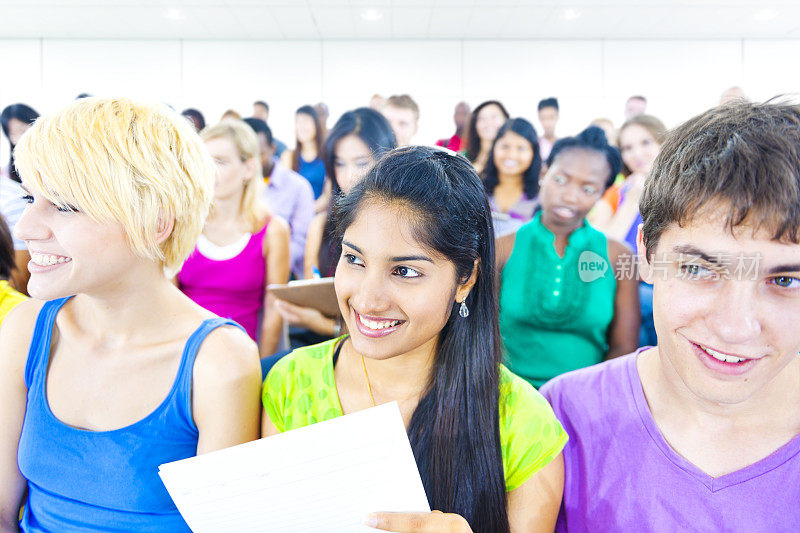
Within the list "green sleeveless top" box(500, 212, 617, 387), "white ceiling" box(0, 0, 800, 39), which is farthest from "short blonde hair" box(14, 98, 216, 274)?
"white ceiling" box(0, 0, 800, 39)

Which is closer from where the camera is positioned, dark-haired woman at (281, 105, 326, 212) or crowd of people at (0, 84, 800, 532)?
crowd of people at (0, 84, 800, 532)

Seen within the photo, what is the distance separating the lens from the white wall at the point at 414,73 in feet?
25.5

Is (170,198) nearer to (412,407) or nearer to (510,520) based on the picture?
(412,407)

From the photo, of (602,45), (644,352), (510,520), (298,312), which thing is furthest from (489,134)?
(602,45)

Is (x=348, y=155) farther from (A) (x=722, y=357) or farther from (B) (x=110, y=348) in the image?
(A) (x=722, y=357)

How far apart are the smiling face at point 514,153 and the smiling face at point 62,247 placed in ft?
6.38

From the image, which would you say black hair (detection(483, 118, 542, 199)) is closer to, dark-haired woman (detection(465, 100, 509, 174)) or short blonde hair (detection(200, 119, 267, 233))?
dark-haired woman (detection(465, 100, 509, 174))

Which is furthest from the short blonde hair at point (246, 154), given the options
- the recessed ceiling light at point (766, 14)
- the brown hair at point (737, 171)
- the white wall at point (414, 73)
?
the recessed ceiling light at point (766, 14)

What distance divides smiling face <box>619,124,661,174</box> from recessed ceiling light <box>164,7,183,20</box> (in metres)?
5.79

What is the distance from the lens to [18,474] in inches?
40.9

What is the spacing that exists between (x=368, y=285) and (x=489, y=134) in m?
2.65

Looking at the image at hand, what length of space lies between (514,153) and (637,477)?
74.1 inches

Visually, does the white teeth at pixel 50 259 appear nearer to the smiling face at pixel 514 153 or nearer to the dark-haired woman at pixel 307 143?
the smiling face at pixel 514 153

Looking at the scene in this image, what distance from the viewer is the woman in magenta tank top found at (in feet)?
7.34
